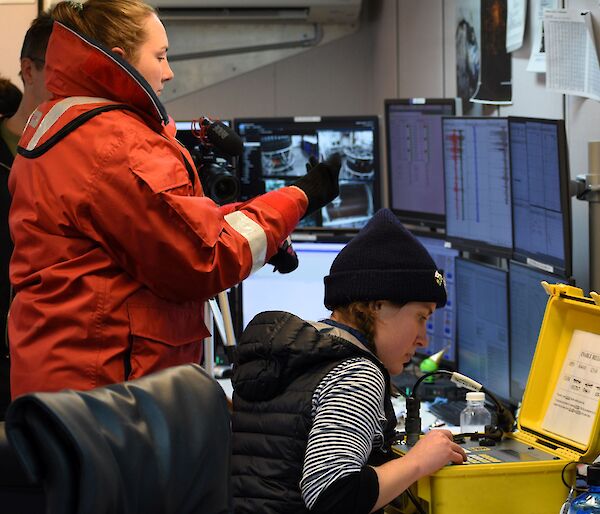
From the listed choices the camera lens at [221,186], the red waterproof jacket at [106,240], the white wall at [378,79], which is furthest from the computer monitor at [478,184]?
the red waterproof jacket at [106,240]

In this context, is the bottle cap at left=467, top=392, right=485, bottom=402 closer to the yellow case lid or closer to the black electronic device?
the yellow case lid

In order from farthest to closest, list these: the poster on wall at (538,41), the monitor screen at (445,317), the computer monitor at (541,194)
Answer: the monitor screen at (445,317)
the poster on wall at (538,41)
the computer monitor at (541,194)

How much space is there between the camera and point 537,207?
258 centimetres

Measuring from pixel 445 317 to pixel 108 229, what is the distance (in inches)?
68.8

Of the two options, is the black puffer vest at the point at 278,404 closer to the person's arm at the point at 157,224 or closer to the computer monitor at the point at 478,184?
the person's arm at the point at 157,224

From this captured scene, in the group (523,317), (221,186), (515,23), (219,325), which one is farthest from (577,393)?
(219,325)

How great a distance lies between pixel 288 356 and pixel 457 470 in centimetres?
33

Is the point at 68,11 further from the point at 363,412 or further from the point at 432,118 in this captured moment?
the point at 432,118

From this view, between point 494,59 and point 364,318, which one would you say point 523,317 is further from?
point 494,59

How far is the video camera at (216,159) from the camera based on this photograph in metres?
2.47

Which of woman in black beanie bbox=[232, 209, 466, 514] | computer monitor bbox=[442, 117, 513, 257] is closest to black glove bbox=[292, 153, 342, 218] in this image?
woman in black beanie bbox=[232, 209, 466, 514]

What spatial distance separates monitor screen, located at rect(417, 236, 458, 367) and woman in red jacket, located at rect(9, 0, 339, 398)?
147cm

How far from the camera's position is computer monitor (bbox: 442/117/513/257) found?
284 cm

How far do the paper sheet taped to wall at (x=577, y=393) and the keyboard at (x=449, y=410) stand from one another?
0.89m
